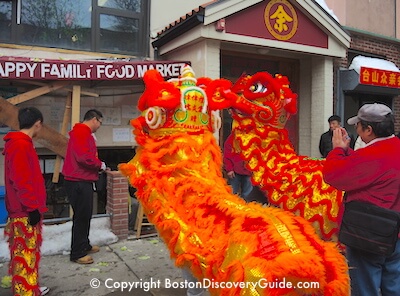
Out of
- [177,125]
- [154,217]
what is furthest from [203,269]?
[177,125]

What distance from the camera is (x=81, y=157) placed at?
440cm

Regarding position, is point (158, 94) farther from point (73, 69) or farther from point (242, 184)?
point (73, 69)

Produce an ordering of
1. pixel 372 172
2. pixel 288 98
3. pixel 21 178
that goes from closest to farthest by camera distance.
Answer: pixel 372 172 < pixel 21 178 < pixel 288 98

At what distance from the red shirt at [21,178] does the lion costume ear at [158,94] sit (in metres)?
1.09

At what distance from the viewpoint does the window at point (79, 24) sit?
6176mm

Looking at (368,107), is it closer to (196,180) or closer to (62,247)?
(196,180)

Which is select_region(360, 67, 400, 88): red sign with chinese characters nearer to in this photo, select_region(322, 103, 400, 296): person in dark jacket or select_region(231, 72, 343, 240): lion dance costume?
select_region(231, 72, 343, 240): lion dance costume

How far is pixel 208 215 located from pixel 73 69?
3.99m

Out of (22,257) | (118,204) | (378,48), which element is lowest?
(22,257)

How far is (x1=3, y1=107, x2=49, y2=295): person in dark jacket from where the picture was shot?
10.5 ft

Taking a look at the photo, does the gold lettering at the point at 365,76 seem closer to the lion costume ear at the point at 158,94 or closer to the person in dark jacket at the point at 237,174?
the person in dark jacket at the point at 237,174

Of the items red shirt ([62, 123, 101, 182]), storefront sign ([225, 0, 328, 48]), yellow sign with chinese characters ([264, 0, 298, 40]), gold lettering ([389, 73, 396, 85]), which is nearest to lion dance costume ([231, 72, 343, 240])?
red shirt ([62, 123, 101, 182])

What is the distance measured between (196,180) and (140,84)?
4498 mm

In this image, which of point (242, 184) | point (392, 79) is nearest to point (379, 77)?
point (392, 79)
